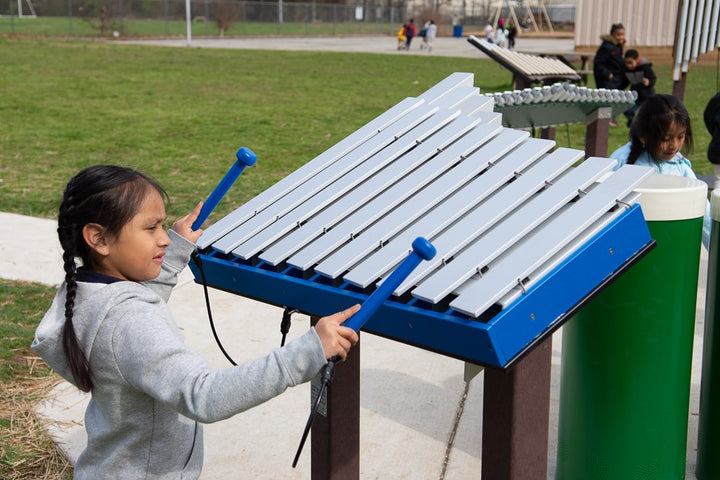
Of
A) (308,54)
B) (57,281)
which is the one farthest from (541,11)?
(57,281)

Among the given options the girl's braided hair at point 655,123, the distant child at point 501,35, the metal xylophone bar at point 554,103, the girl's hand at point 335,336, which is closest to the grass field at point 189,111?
the metal xylophone bar at point 554,103

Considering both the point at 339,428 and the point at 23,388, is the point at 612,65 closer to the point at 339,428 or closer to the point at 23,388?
the point at 23,388

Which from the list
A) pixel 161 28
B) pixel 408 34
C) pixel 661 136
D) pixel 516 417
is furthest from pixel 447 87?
pixel 161 28

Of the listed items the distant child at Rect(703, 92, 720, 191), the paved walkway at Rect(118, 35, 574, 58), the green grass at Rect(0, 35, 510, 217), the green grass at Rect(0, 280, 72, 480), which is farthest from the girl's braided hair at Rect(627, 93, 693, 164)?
the paved walkway at Rect(118, 35, 574, 58)

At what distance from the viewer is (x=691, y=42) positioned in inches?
303

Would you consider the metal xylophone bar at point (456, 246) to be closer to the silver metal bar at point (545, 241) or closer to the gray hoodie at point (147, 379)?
the silver metal bar at point (545, 241)

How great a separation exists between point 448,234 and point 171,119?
37.2ft

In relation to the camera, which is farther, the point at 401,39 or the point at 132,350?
the point at 401,39

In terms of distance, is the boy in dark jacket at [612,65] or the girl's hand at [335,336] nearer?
the girl's hand at [335,336]

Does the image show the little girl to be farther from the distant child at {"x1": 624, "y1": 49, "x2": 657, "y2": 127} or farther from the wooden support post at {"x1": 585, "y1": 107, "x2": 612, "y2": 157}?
the distant child at {"x1": 624, "y1": 49, "x2": 657, "y2": 127}

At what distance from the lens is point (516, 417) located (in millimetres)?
2236

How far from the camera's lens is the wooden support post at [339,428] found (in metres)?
2.53

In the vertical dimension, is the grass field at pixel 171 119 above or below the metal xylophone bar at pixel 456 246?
below

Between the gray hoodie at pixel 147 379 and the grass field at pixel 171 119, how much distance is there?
1.56 metres
